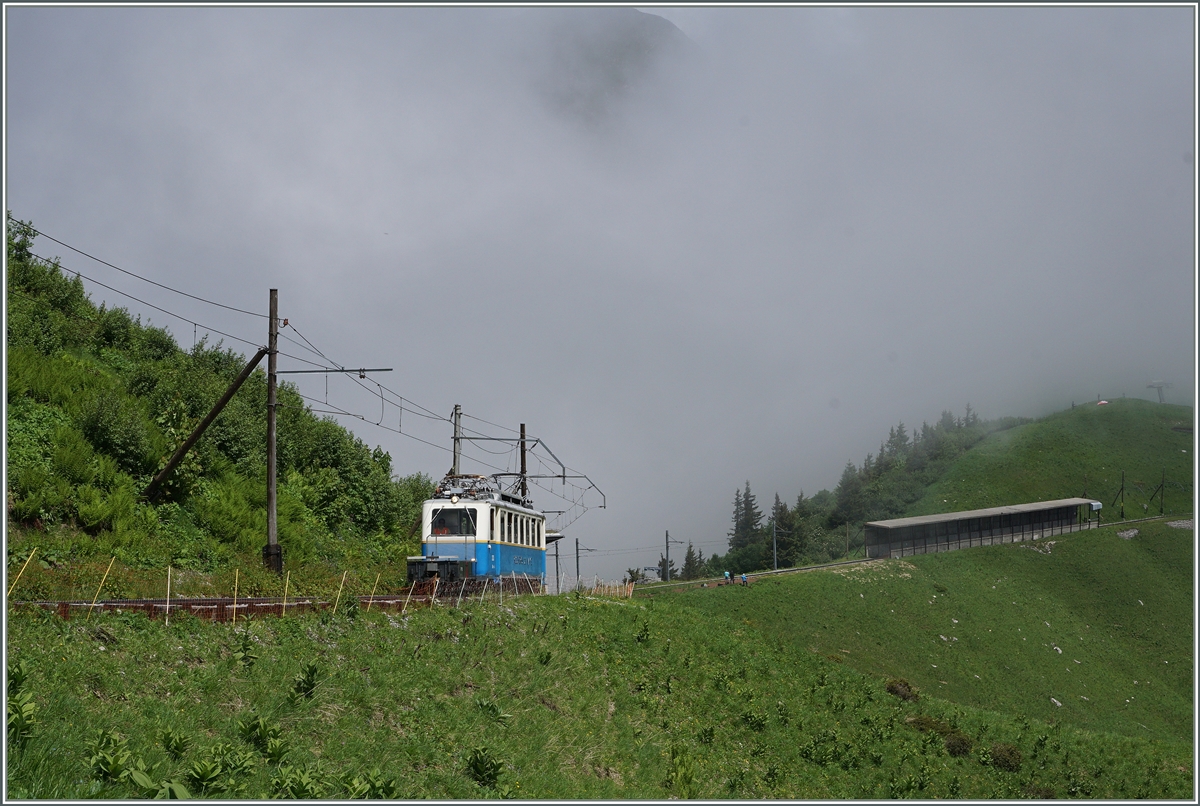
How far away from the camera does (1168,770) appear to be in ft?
116

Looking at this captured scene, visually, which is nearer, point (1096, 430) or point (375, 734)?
point (375, 734)

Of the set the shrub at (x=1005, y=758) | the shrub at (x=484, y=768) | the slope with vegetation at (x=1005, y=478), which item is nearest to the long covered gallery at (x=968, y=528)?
the slope with vegetation at (x=1005, y=478)

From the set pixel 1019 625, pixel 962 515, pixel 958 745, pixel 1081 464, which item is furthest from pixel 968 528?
pixel 958 745

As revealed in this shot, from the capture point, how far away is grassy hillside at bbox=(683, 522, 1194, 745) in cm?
4925

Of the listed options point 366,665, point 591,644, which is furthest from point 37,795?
point 591,644

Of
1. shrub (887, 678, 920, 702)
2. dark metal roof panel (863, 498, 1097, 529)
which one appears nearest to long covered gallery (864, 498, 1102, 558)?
dark metal roof panel (863, 498, 1097, 529)

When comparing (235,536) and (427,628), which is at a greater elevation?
(235,536)

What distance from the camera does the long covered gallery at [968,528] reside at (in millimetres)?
80875

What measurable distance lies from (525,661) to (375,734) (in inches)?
321

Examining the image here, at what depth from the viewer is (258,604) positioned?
69.3 ft

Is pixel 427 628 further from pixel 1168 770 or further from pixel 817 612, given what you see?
pixel 817 612

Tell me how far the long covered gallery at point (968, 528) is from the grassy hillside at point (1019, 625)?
3285mm

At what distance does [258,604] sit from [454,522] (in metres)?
11.8

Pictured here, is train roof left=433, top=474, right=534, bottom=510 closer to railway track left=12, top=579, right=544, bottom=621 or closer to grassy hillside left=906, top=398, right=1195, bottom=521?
railway track left=12, top=579, right=544, bottom=621
